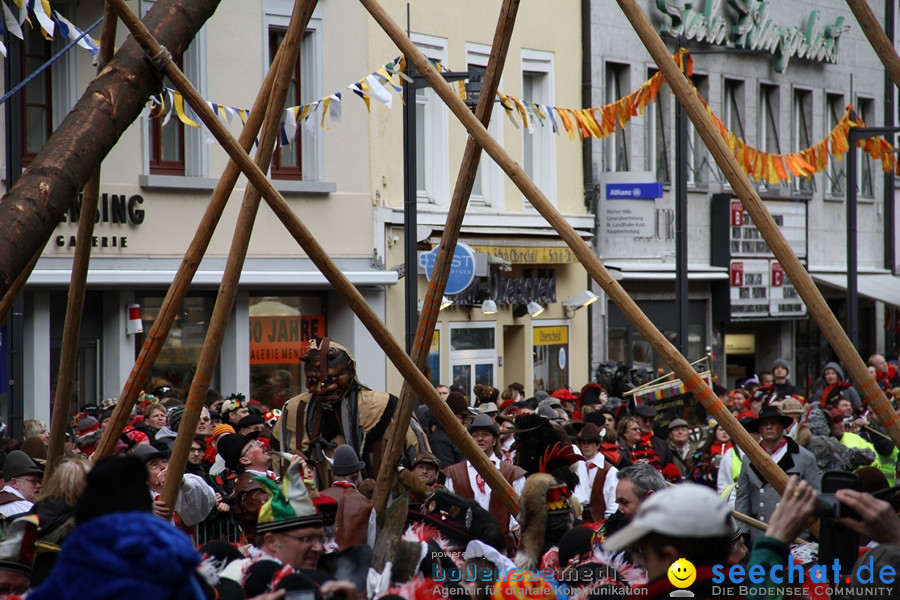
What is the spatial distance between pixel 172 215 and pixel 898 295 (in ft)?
56.9

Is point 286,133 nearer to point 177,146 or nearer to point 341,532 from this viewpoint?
point 177,146

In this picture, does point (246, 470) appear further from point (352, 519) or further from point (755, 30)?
point (755, 30)

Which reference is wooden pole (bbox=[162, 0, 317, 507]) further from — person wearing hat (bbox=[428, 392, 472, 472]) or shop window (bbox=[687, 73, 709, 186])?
shop window (bbox=[687, 73, 709, 186])

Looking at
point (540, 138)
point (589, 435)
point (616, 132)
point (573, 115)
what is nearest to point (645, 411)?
point (589, 435)

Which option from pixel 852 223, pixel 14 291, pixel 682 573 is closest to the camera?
pixel 682 573

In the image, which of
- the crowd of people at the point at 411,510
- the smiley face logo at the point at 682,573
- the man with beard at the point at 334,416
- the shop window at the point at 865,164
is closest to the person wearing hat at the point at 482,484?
the crowd of people at the point at 411,510

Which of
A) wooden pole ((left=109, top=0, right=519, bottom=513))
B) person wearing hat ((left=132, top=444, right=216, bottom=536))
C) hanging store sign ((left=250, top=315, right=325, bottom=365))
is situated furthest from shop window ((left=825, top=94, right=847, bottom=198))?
wooden pole ((left=109, top=0, right=519, bottom=513))

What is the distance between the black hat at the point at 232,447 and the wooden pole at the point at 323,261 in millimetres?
2389

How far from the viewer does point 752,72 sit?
26453 mm

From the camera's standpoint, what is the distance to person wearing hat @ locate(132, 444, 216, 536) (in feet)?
24.9

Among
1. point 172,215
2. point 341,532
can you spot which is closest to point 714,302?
point 172,215

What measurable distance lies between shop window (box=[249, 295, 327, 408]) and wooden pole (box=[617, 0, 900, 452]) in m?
12.3

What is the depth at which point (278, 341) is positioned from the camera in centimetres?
1877

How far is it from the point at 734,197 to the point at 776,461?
1682 cm
